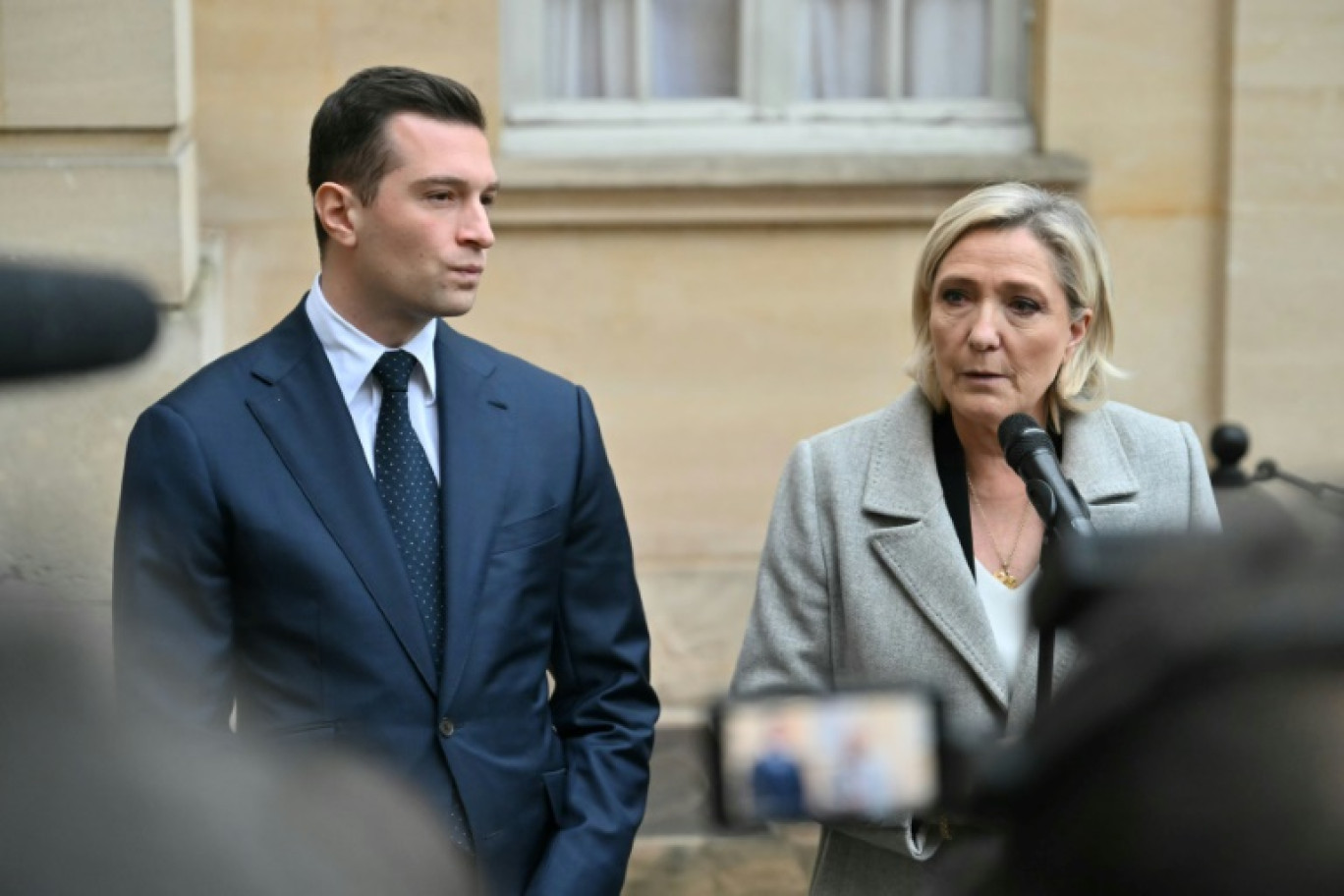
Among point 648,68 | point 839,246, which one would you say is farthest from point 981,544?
point 648,68

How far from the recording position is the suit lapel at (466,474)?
3441mm

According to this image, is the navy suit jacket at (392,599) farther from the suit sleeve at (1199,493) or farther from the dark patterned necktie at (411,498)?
the suit sleeve at (1199,493)

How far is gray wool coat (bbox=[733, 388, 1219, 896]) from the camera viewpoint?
11.0 ft

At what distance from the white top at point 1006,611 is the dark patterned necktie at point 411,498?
89cm

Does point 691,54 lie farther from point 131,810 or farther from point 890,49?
point 131,810

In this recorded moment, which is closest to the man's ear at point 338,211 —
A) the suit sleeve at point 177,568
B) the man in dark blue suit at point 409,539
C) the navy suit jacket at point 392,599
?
the man in dark blue suit at point 409,539

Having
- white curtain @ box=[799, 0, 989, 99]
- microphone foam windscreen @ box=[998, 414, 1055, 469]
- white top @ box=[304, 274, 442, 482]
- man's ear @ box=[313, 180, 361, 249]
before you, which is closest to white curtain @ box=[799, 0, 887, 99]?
white curtain @ box=[799, 0, 989, 99]

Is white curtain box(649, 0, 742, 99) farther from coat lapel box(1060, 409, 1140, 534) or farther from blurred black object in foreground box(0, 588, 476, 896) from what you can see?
blurred black object in foreground box(0, 588, 476, 896)

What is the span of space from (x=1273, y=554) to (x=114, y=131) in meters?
5.70

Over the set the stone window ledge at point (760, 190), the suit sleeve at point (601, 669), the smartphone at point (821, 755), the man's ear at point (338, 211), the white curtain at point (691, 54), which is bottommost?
the suit sleeve at point (601, 669)

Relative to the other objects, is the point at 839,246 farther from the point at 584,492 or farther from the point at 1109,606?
the point at 1109,606

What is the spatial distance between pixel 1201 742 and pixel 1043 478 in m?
1.56

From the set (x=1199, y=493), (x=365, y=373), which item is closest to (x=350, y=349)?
(x=365, y=373)

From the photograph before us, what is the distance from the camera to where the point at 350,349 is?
358 cm
